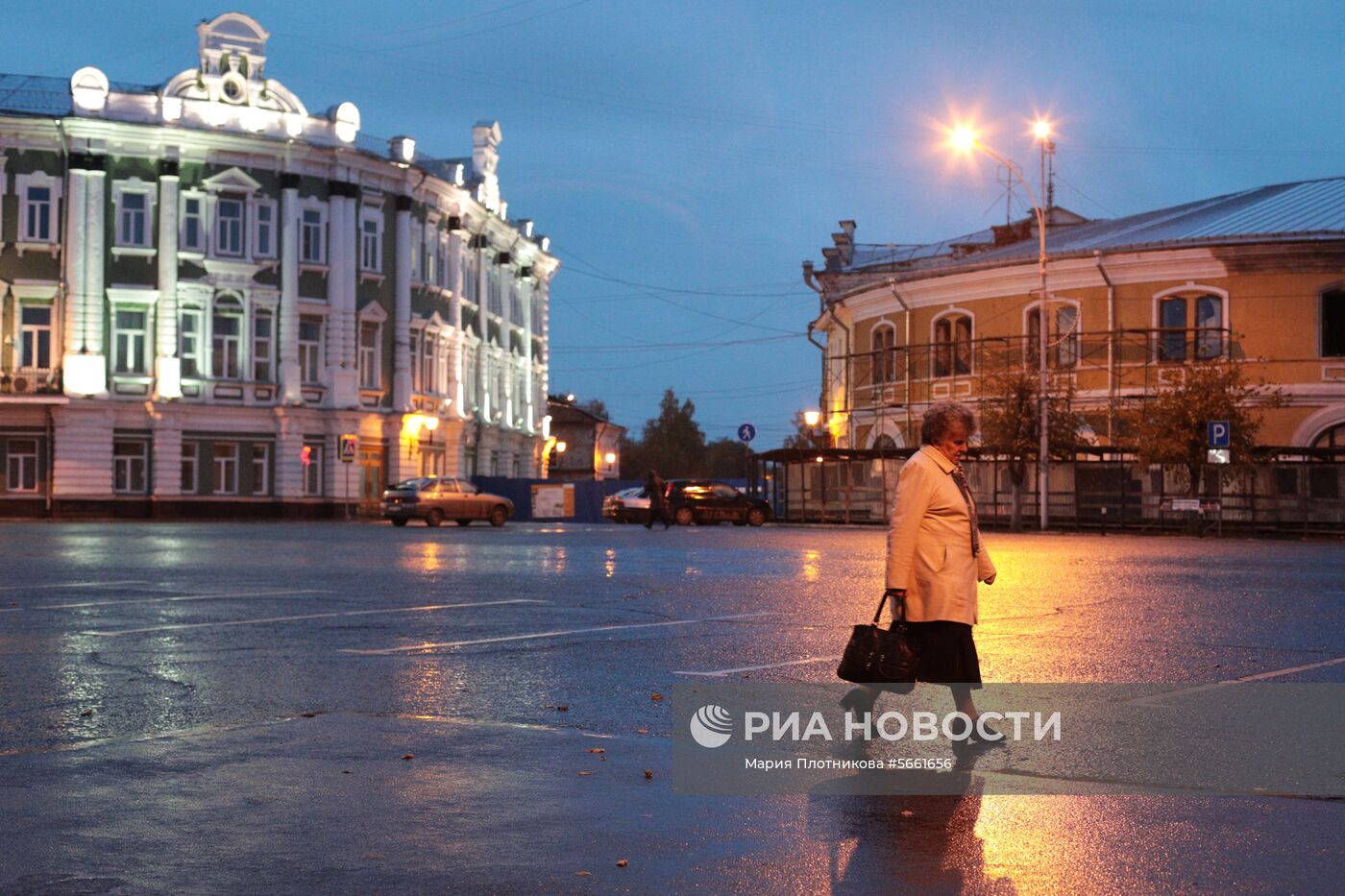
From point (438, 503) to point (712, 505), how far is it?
30.5ft

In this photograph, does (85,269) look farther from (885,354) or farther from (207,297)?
(885,354)

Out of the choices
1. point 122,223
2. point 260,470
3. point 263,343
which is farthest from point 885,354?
point 122,223

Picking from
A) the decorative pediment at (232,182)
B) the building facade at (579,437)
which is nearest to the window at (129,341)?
the decorative pediment at (232,182)

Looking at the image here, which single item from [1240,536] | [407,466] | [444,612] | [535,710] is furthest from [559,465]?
[535,710]

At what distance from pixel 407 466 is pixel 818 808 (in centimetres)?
5894

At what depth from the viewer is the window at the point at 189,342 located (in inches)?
2377

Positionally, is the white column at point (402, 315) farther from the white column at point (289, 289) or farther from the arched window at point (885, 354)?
the arched window at point (885, 354)

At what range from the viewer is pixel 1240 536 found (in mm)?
44969

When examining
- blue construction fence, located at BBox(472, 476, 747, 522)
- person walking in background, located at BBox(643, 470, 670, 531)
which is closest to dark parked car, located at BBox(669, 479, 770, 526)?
person walking in background, located at BBox(643, 470, 670, 531)

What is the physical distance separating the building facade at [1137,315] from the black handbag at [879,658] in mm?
42723

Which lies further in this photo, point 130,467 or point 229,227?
point 229,227

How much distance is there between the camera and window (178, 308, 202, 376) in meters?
60.4

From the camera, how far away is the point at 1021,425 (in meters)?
50.6

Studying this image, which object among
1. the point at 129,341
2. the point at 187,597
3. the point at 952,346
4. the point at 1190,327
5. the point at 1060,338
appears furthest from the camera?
the point at 129,341
